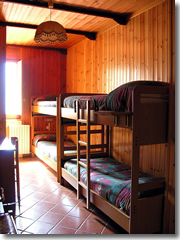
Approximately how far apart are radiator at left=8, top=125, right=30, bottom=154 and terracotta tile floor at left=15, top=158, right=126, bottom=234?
72.7 inches

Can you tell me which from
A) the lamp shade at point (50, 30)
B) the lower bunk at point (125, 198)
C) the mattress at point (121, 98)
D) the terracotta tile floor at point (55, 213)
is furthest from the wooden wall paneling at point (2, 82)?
the mattress at point (121, 98)

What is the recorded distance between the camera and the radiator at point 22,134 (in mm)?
5895

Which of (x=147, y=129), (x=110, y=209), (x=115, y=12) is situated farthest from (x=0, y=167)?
(x=115, y=12)

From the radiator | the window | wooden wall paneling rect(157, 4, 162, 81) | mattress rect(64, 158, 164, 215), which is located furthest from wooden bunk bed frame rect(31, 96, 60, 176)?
wooden wall paneling rect(157, 4, 162, 81)

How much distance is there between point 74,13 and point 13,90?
10.2 feet

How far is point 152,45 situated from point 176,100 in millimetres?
1072

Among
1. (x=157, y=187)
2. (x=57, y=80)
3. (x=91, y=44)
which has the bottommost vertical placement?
(x=157, y=187)

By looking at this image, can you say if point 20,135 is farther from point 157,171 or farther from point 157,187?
point 157,187

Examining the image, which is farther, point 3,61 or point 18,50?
point 18,50

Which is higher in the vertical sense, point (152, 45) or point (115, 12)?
point (115, 12)

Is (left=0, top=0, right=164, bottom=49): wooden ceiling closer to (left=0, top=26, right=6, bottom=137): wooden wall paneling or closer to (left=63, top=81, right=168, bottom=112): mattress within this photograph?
(left=0, top=26, right=6, bottom=137): wooden wall paneling

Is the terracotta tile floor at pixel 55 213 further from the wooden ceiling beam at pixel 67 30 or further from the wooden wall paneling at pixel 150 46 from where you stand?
the wooden ceiling beam at pixel 67 30

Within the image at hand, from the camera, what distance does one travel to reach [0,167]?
2715mm

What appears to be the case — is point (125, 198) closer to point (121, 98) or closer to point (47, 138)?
point (121, 98)
